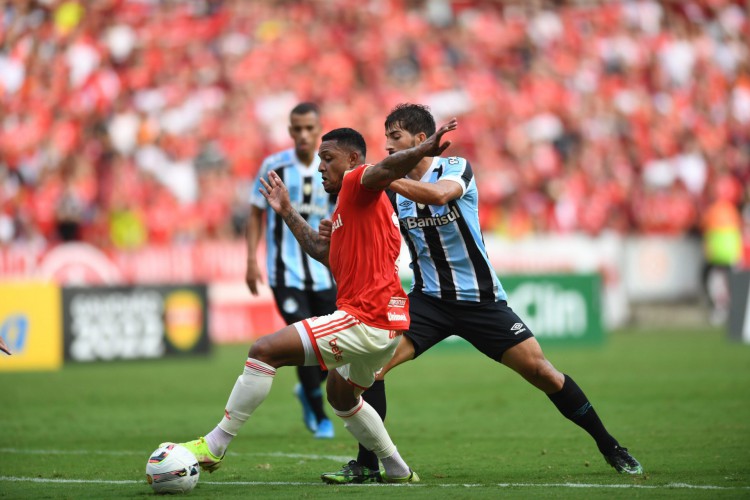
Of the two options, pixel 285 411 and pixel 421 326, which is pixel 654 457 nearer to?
pixel 421 326

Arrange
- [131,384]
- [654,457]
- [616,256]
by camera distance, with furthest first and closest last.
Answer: [616,256] → [131,384] → [654,457]

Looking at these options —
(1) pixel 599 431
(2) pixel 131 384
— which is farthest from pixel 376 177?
(2) pixel 131 384

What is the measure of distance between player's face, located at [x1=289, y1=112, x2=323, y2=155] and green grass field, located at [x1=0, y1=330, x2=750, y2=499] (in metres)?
2.54

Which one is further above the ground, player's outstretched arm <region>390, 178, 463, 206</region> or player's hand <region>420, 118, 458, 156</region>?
player's hand <region>420, 118, 458, 156</region>

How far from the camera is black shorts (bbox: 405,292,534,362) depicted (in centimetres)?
753

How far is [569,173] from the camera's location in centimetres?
2712

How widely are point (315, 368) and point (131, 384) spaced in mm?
5611

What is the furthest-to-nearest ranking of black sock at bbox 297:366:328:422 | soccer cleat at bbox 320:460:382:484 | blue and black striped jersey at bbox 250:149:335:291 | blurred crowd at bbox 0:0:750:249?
blurred crowd at bbox 0:0:750:249
blue and black striped jersey at bbox 250:149:335:291
black sock at bbox 297:366:328:422
soccer cleat at bbox 320:460:382:484

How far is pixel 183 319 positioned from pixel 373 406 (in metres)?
10.8

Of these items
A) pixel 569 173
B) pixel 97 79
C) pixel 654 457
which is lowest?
pixel 654 457

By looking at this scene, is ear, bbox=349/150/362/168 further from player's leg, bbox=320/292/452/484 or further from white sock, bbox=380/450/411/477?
white sock, bbox=380/450/411/477

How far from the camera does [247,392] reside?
22.6 feet

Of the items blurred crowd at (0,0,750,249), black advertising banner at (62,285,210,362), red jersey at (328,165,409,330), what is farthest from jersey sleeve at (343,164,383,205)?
blurred crowd at (0,0,750,249)

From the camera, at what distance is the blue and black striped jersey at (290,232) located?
10.2 m
